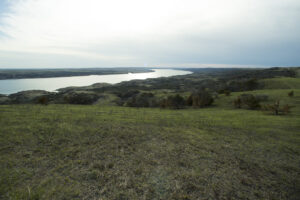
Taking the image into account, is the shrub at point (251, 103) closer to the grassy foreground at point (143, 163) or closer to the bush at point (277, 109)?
the bush at point (277, 109)

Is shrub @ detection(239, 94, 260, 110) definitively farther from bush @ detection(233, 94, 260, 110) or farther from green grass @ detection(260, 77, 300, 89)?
green grass @ detection(260, 77, 300, 89)

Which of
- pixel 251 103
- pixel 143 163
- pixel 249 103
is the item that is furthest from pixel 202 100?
pixel 143 163

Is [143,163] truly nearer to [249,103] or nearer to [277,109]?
[277,109]

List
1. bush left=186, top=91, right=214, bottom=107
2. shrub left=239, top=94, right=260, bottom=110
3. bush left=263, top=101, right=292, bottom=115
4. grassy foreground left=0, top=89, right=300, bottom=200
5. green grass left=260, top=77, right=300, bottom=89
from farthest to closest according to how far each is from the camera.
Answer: green grass left=260, top=77, right=300, bottom=89 → bush left=186, top=91, right=214, bottom=107 → shrub left=239, top=94, right=260, bottom=110 → bush left=263, top=101, right=292, bottom=115 → grassy foreground left=0, top=89, right=300, bottom=200

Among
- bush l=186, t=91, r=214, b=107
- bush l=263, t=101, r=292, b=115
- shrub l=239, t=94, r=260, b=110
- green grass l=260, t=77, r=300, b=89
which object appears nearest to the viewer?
bush l=263, t=101, r=292, b=115

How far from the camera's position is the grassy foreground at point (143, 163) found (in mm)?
4668

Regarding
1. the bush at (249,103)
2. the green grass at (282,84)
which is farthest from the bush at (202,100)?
the green grass at (282,84)

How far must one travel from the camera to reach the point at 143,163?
6.22 metres

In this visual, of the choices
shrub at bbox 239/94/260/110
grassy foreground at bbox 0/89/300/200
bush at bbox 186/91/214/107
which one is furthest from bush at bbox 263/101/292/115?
bush at bbox 186/91/214/107

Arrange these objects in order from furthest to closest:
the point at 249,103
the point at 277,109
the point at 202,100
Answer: the point at 202,100
the point at 249,103
the point at 277,109

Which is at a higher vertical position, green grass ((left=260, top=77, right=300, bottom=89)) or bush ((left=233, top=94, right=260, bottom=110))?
green grass ((left=260, top=77, right=300, bottom=89))

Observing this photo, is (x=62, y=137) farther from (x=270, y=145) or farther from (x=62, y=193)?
(x=270, y=145)

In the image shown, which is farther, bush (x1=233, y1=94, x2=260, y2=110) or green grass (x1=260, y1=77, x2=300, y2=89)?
green grass (x1=260, y1=77, x2=300, y2=89)

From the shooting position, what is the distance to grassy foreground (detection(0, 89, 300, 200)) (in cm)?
467
